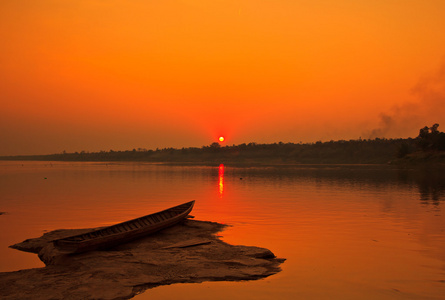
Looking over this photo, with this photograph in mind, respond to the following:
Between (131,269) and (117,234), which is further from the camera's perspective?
(117,234)

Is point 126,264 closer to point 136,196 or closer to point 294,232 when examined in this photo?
point 294,232

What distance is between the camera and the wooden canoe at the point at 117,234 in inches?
685

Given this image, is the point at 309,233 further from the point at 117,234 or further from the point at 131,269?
the point at 131,269

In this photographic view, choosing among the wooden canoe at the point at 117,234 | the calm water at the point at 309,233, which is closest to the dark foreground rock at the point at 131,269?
the wooden canoe at the point at 117,234

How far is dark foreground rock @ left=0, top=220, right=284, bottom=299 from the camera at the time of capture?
14.1 meters

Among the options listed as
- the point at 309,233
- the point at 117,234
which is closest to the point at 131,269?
the point at 117,234

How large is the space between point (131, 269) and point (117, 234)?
3.87 meters

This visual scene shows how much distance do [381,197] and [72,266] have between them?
3930cm

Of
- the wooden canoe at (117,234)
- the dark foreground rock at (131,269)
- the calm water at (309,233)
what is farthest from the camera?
the wooden canoe at (117,234)

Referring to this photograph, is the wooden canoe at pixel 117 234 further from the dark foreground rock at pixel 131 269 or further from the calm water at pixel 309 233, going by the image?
the calm water at pixel 309 233

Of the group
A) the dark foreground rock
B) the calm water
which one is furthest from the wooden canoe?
the calm water

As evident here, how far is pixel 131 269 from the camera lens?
1633cm

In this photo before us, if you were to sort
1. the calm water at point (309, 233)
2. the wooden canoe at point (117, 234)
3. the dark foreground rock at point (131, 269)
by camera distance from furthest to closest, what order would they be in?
the wooden canoe at point (117, 234), the calm water at point (309, 233), the dark foreground rock at point (131, 269)

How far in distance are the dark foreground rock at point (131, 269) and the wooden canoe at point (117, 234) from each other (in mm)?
Answer: 405
